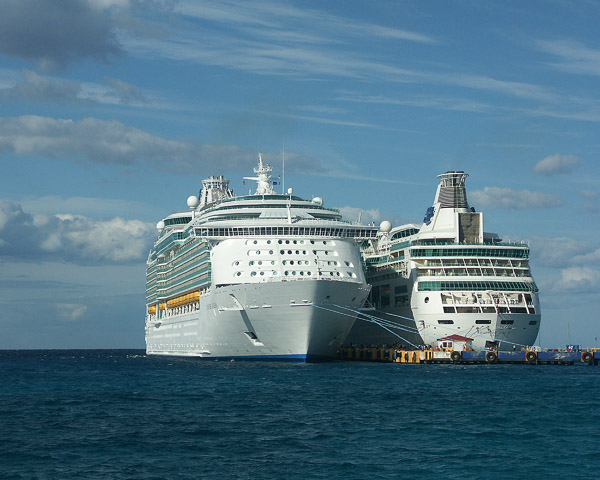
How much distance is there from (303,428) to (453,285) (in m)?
58.2

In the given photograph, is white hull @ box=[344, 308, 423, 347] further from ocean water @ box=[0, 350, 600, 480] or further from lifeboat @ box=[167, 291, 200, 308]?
ocean water @ box=[0, 350, 600, 480]

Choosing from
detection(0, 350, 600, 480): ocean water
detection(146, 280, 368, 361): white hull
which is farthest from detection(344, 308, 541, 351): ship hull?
A: detection(0, 350, 600, 480): ocean water

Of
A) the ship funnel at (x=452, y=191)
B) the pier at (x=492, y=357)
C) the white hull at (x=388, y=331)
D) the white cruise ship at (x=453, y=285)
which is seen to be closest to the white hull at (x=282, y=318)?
the pier at (x=492, y=357)

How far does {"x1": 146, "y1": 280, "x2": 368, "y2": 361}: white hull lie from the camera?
77.4m

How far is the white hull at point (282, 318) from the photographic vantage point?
7744 cm

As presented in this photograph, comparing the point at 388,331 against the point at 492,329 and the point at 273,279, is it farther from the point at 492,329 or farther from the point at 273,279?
the point at 273,279

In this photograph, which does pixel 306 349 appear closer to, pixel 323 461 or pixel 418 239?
pixel 418 239

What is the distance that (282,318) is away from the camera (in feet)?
257

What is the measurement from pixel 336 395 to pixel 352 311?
2553 centimetres

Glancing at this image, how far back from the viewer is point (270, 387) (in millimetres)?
61750

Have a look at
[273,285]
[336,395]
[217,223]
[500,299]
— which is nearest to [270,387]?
[336,395]

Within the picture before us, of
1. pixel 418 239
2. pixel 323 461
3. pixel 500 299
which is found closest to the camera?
pixel 323 461

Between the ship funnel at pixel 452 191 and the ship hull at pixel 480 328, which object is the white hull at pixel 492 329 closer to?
the ship hull at pixel 480 328

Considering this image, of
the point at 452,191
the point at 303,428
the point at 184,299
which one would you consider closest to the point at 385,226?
the point at 452,191
